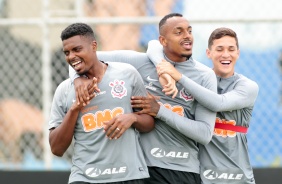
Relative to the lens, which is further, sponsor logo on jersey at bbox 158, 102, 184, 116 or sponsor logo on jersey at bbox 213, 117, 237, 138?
sponsor logo on jersey at bbox 213, 117, 237, 138

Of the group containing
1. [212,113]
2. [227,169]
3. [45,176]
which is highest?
[212,113]

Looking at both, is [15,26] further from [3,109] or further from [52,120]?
[52,120]

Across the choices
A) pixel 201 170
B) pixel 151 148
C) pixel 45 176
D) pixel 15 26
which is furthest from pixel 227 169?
pixel 15 26

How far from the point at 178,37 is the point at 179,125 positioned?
1.90 ft

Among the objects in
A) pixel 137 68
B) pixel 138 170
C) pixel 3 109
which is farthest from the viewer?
pixel 3 109

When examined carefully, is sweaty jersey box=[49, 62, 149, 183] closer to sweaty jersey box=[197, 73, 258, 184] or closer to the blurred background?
sweaty jersey box=[197, 73, 258, 184]

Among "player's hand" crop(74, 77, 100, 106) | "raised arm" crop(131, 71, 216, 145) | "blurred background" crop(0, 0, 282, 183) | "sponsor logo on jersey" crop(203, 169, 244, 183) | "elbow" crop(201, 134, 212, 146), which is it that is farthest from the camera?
"blurred background" crop(0, 0, 282, 183)

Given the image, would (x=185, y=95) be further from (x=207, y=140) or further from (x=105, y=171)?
(x=105, y=171)

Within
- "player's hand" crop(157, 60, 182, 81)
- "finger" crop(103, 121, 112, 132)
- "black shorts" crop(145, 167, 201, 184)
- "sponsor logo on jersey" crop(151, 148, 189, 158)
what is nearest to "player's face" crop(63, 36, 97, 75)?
"finger" crop(103, 121, 112, 132)

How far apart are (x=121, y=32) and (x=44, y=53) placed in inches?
29.2

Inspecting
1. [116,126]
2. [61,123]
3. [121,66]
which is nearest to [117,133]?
[116,126]

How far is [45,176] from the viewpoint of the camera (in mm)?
8297

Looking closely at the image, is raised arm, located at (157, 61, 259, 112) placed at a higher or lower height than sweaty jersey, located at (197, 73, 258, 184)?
higher

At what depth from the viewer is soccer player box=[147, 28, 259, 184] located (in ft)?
20.9
